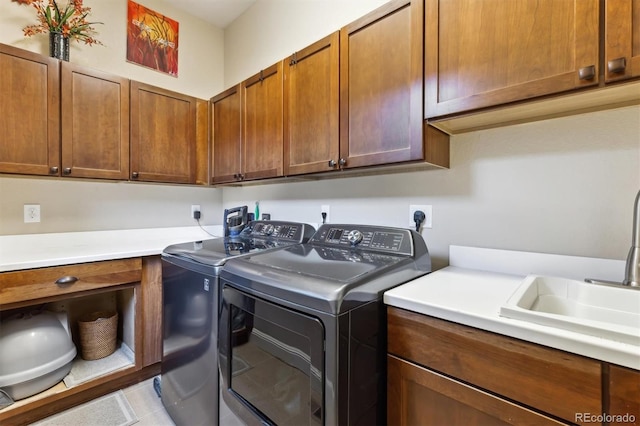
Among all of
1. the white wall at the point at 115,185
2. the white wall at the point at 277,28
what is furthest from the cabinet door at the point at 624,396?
the white wall at the point at 115,185

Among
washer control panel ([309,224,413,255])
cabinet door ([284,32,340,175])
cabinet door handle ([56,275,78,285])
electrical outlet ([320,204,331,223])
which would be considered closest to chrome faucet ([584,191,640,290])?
washer control panel ([309,224,413,255])

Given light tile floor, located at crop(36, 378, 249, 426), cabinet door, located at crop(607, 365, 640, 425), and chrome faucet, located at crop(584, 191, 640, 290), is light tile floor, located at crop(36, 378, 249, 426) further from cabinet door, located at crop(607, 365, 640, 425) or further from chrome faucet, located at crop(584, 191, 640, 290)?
chrome faucet, located at crop(584, 191, 640, 290)

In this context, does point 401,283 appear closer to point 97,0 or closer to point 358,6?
point 358,6

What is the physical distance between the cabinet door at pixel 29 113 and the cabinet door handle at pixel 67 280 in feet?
2.29

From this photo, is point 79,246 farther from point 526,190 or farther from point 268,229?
point 526,190

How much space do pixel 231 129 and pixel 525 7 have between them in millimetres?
1880

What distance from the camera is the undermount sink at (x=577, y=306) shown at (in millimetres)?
648

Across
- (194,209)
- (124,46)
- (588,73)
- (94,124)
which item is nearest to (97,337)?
(194,209)

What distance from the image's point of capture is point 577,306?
958 millimetres

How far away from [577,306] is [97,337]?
257cm

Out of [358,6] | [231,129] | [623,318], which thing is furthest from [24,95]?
[623,318]

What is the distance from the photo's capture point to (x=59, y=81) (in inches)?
70.2

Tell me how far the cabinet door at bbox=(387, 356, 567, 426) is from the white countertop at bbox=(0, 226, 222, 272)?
1.66 meters

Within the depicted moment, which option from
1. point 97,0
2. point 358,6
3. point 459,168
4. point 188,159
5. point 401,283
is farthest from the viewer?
point 188,159
